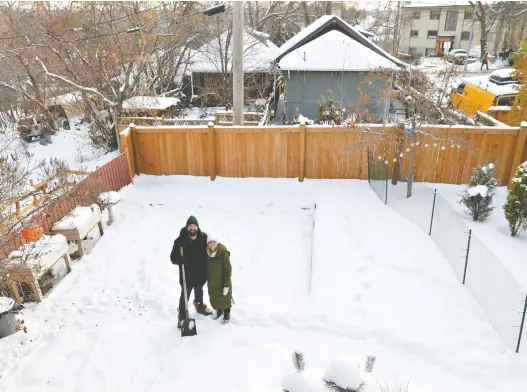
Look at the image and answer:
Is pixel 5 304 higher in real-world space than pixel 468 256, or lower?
lower

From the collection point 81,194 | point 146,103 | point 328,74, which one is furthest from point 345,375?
point 146,103

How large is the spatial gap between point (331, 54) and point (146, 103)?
746 cm

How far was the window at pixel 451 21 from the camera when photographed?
151 feet

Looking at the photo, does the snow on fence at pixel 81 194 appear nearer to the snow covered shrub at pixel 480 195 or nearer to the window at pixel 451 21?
the snow covered shrub at pixel 480 195

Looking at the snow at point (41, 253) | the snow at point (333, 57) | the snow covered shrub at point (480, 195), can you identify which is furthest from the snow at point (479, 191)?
the snow at point (333, 57)

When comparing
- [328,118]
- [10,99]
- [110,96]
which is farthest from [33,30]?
[328,118]

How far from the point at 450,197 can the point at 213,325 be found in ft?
19.5

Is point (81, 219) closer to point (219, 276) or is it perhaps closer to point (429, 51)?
point (219, 276)

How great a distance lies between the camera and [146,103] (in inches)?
639

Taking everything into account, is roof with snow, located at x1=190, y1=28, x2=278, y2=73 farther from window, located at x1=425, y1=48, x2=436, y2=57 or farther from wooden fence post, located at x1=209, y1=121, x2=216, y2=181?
window, located at x1=425, y1=48, x2=436, y2=57

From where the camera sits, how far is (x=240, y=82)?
9.93 metres

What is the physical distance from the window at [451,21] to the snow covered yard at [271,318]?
4647cm

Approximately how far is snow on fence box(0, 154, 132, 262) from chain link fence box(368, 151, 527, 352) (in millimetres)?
5599

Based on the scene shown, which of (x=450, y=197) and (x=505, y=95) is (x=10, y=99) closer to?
(x=450, y=197)
